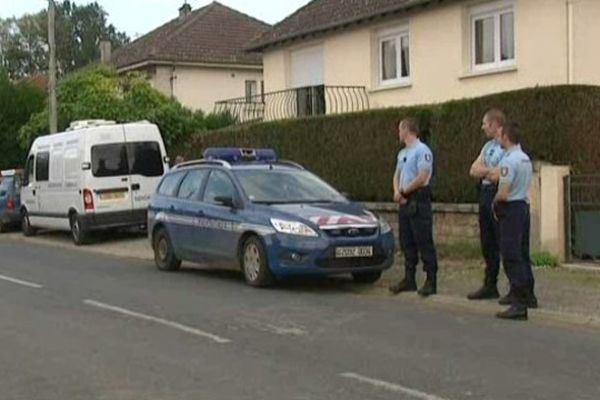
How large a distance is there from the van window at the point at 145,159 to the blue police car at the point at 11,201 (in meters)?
5.78

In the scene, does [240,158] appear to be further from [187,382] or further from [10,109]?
[10,109]

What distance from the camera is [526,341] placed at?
9.27m

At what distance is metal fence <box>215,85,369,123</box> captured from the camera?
23859mm

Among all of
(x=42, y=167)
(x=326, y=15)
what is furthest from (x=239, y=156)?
(x=326, y=15)

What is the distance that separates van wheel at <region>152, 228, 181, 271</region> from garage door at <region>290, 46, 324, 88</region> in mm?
10346

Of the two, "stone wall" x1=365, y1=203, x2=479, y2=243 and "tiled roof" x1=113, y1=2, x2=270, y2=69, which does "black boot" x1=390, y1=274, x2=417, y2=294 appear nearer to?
"stone wall" x1=365, y1=203, x2=479, y2=243

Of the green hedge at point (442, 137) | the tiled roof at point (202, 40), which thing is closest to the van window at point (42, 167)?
the green hedge at point (442, 137)

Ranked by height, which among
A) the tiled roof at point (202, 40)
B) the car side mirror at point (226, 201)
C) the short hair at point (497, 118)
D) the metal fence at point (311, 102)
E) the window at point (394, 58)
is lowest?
the car side mirror at point (226, 201)

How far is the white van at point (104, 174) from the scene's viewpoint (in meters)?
21.9

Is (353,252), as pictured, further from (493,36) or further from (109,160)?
(109,160)

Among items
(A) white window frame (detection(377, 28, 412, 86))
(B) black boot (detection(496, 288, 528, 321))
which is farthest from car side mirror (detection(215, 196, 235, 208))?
(A) white window frame (detection(377, 28, 412, 86))

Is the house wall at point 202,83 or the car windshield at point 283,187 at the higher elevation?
the house wall at point 202,83

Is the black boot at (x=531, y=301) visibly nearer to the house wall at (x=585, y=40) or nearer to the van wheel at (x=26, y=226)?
the house wall at (x=585, y=40)

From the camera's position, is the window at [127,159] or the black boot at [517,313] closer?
the black boot at [517,313]
